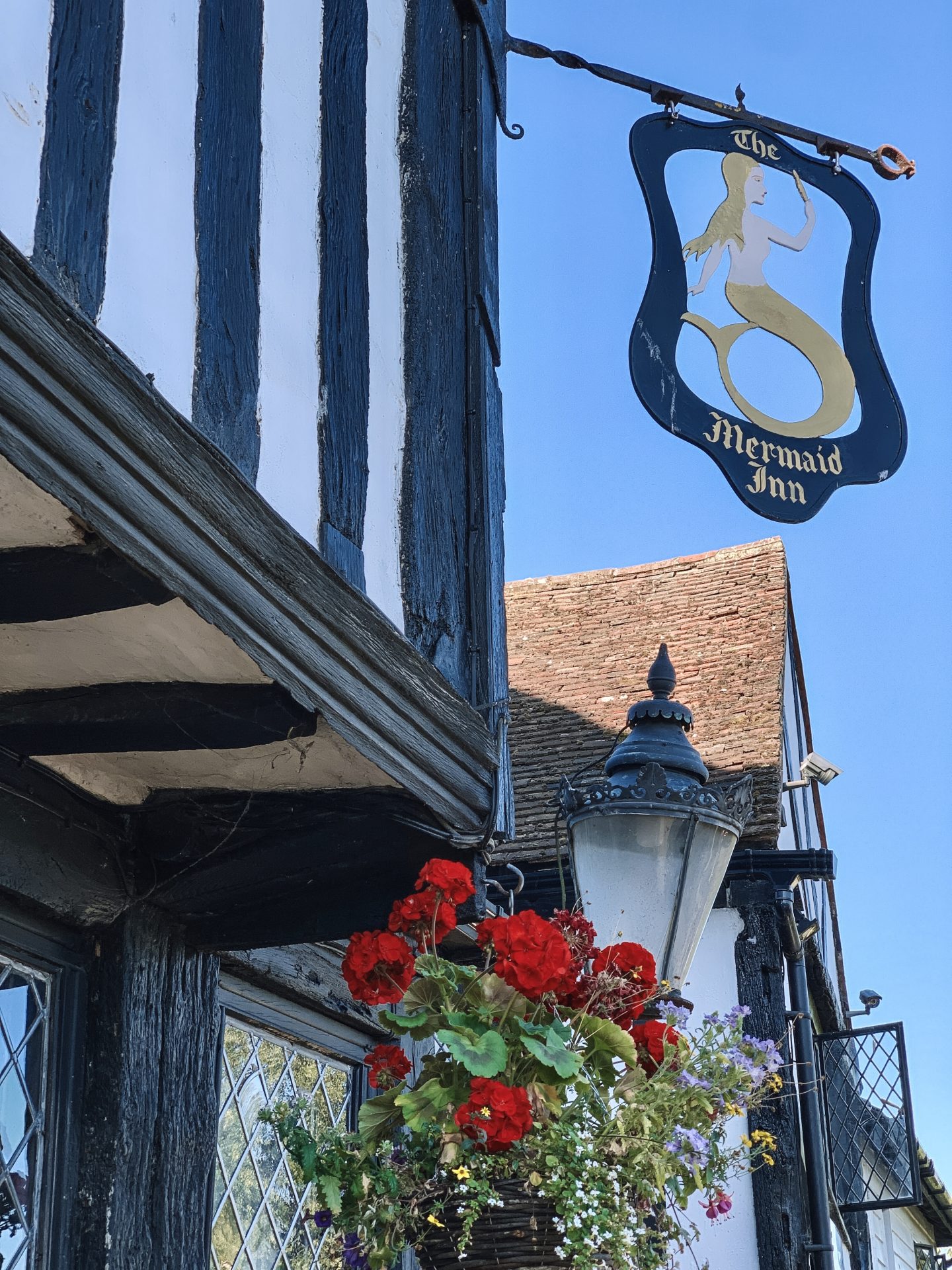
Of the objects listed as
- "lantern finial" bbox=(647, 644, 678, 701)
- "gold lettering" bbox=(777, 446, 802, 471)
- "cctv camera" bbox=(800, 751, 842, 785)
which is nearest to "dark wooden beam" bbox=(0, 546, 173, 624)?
"gold lettering" bbox=(777, 446, 802, 471)

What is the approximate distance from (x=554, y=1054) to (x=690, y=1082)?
0.36 meters

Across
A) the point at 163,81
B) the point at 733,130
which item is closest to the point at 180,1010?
the point at 163,81

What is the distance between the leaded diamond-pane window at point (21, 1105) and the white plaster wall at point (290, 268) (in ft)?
3.27

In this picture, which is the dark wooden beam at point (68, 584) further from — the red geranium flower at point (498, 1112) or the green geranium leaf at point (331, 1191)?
the green geranium leaf at point (331, 1191)

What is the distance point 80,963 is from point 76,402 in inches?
58.7

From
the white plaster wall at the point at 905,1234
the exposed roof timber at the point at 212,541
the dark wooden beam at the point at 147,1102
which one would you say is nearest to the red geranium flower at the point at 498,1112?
the exposed roof timber at the point at 212,541

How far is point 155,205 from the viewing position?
2.58 meters

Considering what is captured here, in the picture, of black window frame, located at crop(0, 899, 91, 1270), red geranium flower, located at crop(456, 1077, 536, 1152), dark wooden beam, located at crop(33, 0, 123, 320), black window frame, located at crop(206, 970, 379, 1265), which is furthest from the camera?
black window frame, located at crop(206, 970, 379, 1265)

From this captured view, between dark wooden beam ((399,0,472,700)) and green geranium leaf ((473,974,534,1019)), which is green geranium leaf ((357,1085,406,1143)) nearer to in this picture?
green geranium leaf ((473,974,534,1019))

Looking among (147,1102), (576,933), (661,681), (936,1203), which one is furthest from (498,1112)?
(936,1203)

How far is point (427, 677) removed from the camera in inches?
120

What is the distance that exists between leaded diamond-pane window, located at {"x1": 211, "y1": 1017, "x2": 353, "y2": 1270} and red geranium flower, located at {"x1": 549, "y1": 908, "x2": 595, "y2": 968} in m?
0.71

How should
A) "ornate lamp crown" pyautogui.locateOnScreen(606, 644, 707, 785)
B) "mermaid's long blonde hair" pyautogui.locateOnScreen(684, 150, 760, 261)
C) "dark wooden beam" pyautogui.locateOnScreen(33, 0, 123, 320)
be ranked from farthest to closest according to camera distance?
"mermaid's long blonde hair" pyautogui.locateOnScreen(684, 150, 760, 261), "ornate lamp crown" pyautogui.locateOnScreen(606, 644, 707, 785), "dark wooden beam" pyautogui.locateOnScreen(33, 0, 123, 320)

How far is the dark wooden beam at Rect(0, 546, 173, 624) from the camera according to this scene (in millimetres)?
2154
